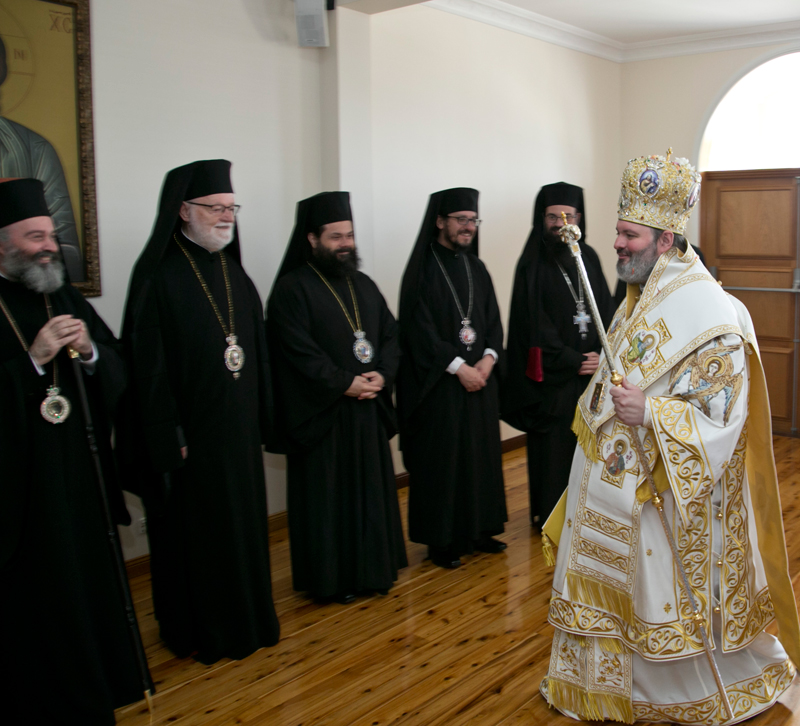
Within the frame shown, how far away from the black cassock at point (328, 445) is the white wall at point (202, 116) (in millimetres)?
871

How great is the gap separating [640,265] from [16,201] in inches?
83.4

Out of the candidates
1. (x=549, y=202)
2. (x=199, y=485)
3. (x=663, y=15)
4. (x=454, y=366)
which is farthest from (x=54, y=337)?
(x=663, y=15)

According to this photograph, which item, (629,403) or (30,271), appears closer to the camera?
(629,403)

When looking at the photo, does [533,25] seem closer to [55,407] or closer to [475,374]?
[475,374]

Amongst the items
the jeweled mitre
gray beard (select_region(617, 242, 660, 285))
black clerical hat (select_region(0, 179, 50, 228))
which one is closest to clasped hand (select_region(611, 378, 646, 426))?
gray beard (select_region(617, 242, 660, 285))

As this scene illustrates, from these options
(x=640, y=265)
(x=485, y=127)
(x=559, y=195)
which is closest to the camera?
(x=640, y=265)

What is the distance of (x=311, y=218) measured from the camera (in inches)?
152

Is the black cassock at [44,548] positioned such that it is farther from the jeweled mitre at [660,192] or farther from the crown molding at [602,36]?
the crown molding at [602,36]

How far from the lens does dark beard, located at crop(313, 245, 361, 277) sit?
3.86 m

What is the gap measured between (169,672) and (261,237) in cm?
246

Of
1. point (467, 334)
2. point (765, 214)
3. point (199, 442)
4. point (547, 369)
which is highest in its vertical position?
point (765, 214)

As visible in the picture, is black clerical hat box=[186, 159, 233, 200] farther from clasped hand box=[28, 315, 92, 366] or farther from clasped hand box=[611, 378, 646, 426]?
clasped hand box=[611, 378, 646, 426]

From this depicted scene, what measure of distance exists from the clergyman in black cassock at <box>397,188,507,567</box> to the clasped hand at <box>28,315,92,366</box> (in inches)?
78.5

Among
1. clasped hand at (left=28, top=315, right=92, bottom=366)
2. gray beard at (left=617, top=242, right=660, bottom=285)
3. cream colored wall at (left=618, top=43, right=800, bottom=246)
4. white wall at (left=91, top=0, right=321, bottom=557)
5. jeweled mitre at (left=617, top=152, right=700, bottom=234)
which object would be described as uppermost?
cream colored wall at (left=618, top=43, right=800, bottom=246)
